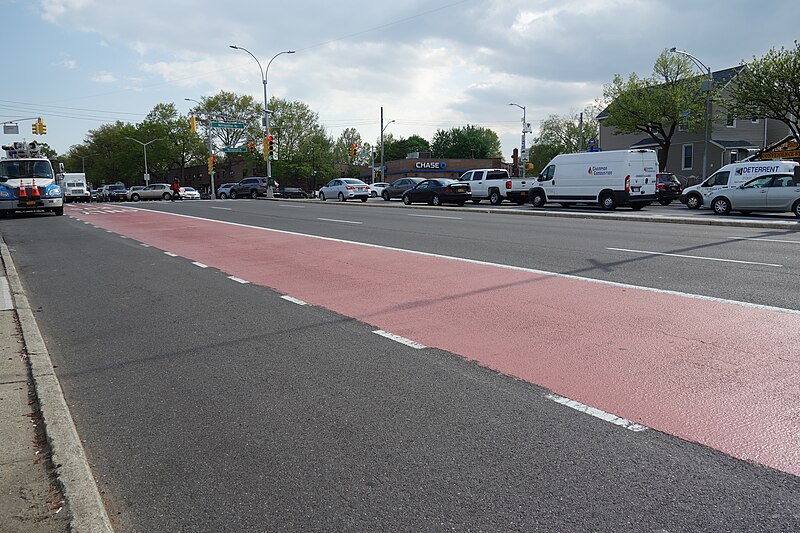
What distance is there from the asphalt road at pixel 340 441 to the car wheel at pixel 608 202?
18342mm

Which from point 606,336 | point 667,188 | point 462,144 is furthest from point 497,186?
point 462,144

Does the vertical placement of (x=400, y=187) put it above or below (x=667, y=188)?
above

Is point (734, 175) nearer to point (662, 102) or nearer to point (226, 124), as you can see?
point (662, 102)

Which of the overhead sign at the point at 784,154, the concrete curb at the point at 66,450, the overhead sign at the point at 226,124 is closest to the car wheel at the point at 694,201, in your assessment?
the overhead sign at the point at 784,154

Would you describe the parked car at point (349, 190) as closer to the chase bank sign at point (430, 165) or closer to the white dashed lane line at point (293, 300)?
the white dashed lane line at point (293, 300)

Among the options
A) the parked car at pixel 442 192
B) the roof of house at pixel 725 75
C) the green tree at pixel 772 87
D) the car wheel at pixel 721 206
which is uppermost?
the roof of house at pixel 725 75

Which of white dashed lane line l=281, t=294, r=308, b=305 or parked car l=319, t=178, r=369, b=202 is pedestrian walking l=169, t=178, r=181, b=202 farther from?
white dashed lane line l=281, t=294, r=308, b=305

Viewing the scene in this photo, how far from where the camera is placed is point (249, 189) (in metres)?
52.1

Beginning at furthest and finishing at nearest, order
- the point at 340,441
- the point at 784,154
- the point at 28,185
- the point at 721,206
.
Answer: the point at 784,154 → the point at 28,185 → the point at 721,206 → the point at 340,441

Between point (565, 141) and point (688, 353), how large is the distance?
96.6 metres

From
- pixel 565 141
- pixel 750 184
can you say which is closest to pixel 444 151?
pixel 565 141

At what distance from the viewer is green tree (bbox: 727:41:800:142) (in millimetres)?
→ 34500

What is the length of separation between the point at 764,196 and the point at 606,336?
19042 millimetres

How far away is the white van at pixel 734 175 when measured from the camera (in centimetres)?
2278
